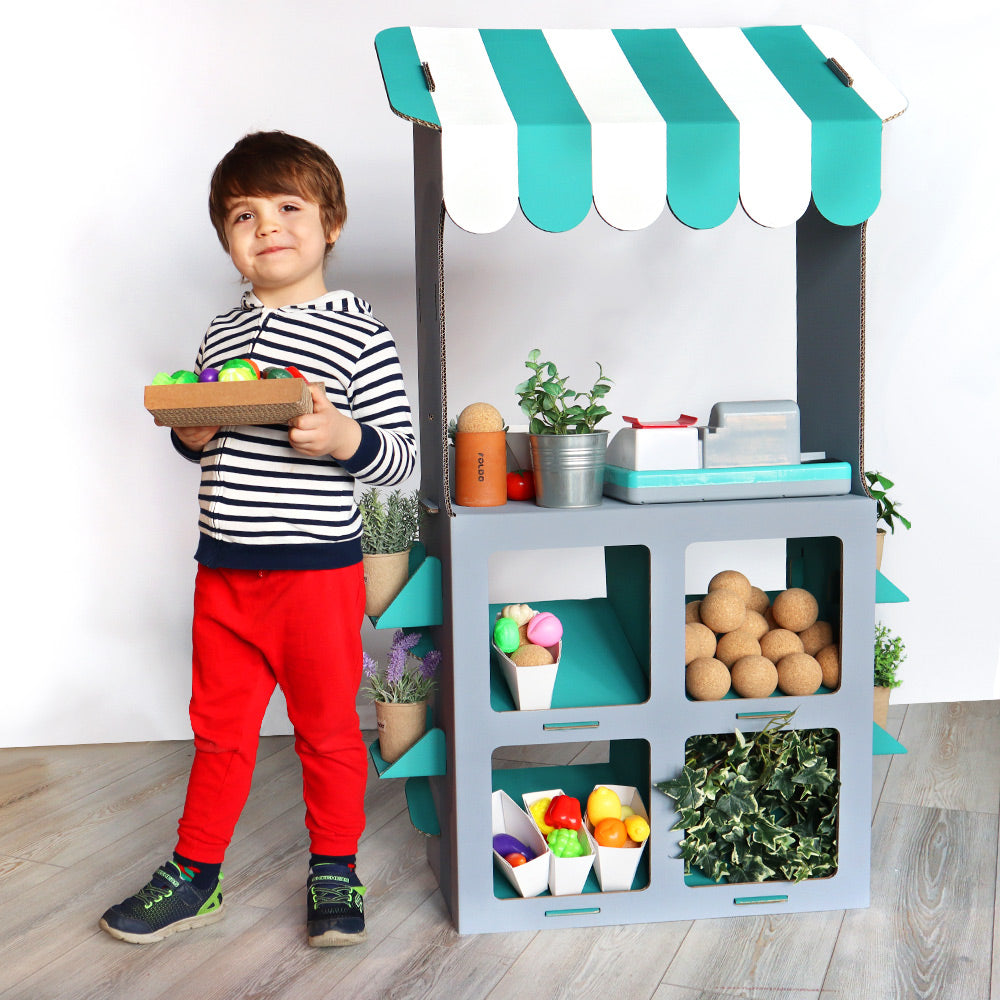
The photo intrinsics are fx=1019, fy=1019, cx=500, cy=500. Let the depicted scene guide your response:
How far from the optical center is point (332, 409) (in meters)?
1.39

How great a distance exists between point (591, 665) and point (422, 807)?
0.38 metres

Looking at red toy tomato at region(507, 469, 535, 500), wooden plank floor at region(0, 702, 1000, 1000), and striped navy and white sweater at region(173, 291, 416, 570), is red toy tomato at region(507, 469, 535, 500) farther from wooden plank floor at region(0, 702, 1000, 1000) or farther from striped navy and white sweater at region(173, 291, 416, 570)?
wooden plank floor at region(0, 702, 1000, 1000)

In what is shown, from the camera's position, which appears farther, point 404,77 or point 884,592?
point 884,592

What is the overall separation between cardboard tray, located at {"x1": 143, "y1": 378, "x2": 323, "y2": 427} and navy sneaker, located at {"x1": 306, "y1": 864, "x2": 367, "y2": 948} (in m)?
0.72

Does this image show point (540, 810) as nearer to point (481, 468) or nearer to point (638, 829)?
point (638, 829)

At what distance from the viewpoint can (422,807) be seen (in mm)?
1713

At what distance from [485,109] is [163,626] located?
1.53m

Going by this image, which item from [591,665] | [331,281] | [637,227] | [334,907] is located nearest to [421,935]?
[334,907]

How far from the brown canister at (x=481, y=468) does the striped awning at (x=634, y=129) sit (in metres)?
0.31

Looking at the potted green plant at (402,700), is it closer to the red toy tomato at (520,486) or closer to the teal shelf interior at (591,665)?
the teal shelf interior at (591,665)

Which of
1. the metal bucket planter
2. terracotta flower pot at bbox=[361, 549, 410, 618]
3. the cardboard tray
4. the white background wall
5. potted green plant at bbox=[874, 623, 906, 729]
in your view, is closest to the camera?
the cardboard tray

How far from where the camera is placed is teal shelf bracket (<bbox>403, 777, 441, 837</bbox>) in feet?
5.44

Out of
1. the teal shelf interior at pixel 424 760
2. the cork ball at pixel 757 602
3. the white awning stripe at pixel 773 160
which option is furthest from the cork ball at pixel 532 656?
the white awning stripe at pixel 773 160

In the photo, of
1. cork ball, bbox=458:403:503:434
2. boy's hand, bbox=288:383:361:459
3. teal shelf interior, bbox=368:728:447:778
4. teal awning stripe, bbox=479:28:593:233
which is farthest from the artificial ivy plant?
teal awning stripe, bbox=479:28:593:233
